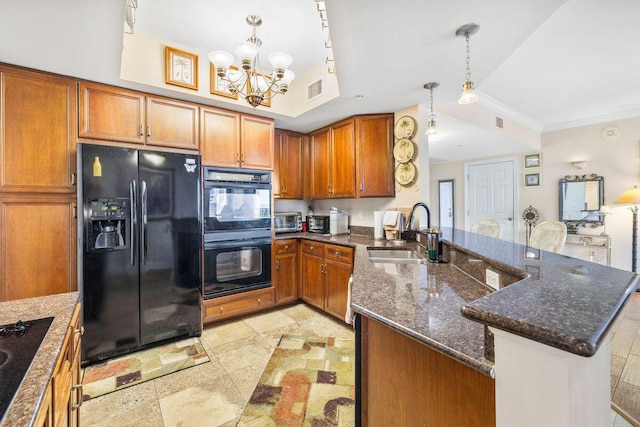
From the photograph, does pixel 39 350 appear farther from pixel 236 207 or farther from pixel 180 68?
pixel 180 68

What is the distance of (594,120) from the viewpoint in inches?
166

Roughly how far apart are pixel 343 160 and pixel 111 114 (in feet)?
7.65

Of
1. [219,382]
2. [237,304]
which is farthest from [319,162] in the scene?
[219,382]

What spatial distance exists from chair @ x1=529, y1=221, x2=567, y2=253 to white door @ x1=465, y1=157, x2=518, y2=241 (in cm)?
215

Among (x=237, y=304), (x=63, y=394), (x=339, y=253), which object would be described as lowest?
(x=237, y=304)

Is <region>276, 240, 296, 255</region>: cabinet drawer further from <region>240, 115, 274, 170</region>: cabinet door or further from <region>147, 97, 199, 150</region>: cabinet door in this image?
<region>147, 97, 199, 150</region>: cabinet door

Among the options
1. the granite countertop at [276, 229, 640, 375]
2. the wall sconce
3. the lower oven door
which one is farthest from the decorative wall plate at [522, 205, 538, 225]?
the lower oven door

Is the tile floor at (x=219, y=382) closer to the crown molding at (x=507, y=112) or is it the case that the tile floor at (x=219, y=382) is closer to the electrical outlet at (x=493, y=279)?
the electrical outlet at (x=493, y=279)

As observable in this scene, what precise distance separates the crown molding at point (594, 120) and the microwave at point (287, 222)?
14.9 ft

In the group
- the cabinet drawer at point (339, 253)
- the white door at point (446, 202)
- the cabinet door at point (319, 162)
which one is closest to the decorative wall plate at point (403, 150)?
the cabinet door at point (319, 162)

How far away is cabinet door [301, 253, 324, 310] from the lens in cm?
320

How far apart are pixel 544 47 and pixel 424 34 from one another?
1.58 m

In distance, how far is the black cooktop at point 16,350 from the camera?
640 millimetres

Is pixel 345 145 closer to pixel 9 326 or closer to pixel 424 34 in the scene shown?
pixel 424 34
